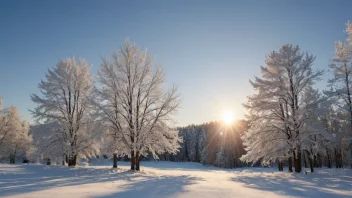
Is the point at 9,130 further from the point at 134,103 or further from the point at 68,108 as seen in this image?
the point at 134,103

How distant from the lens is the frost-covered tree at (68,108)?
2402cm

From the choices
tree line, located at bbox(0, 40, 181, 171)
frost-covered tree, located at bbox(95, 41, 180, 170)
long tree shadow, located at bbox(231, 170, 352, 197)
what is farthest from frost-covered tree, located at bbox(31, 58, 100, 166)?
long tree shadow, located at bbox(231, 170, 352, 197)

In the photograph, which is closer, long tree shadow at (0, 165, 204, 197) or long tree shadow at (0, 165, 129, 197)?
long tree shadow at (0, 165, 204, 197)

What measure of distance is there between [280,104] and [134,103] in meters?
12.3

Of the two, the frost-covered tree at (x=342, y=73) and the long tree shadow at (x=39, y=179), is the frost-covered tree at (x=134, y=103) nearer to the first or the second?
the long tree shadow at (x=39, y=179)

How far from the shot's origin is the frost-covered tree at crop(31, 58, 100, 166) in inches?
945

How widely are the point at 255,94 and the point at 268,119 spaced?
2529mm

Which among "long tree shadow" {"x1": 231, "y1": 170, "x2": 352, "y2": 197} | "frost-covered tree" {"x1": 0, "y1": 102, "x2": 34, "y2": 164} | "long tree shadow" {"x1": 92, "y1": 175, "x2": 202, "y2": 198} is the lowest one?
"long tree shadow" {"x1": 231, "y1": 170, "x2": 352, "y2": 197}

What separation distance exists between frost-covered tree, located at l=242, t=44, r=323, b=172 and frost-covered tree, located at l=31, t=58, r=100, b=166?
15001mm

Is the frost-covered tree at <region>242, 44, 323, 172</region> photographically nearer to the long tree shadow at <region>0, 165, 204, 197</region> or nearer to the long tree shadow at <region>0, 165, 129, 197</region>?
the long tree shadow at <region>0, 165, 204, 197</region>

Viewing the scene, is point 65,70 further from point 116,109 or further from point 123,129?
point 123,129

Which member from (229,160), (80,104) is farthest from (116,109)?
(229,160)

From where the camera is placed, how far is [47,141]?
24.2 metres

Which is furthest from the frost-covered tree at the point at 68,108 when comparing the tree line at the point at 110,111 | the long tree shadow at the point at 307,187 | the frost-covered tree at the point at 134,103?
the long tree shadow at the point at 307,187
